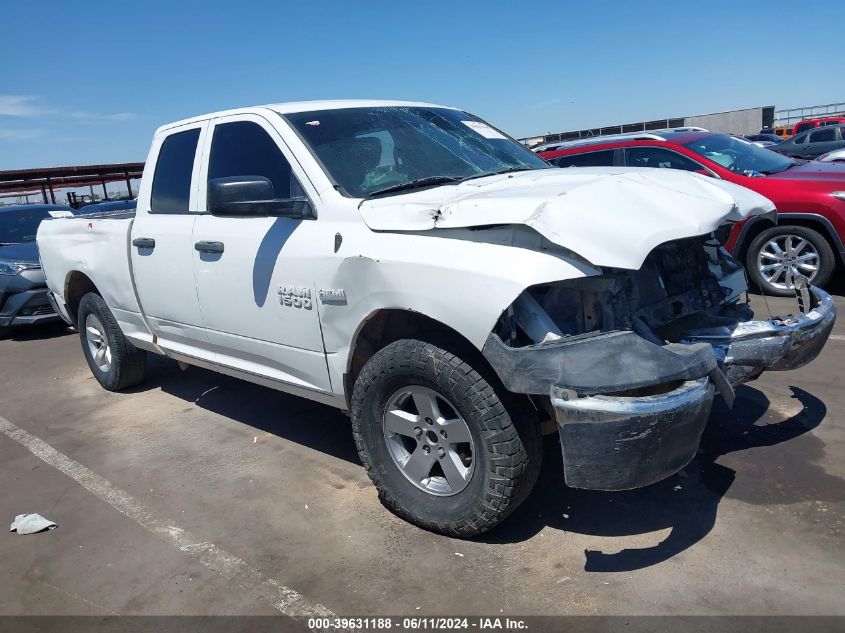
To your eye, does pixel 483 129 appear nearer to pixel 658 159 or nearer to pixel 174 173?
pixel 174 173

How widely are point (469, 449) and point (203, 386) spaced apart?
3530mm

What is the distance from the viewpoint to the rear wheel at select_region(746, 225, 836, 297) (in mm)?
6645

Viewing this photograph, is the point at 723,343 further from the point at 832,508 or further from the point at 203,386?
the point at 203,386

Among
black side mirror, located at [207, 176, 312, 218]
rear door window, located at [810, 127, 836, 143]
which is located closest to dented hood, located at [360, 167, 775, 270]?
black side mirror, located at [207, 176, 312, 218]

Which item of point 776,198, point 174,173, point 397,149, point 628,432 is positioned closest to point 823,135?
point 776,198

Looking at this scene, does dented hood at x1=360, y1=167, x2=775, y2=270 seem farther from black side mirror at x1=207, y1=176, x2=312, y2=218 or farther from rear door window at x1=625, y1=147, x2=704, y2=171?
rear door window at x1=625, y1=147, x2=704, y2=171

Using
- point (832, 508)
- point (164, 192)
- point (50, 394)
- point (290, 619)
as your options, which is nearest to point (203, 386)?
point (50, 394)

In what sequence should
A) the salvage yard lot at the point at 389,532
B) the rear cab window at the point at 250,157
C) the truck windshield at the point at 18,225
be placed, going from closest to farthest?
the salvage yard lot at the point at 389,532 → the rear cab window at the point at 250,157 → the truck windshield at the point at 18,225

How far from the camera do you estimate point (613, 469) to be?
2.53 meters

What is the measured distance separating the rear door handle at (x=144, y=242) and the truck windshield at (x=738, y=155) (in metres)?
5.84

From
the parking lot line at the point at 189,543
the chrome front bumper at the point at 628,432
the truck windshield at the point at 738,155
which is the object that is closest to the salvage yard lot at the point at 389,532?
the parking lot line at the point at 189,543

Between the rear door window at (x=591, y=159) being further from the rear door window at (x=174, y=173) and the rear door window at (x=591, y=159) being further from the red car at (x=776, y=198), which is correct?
the rear door window at (x=174, y=173)

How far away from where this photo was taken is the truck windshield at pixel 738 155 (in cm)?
737

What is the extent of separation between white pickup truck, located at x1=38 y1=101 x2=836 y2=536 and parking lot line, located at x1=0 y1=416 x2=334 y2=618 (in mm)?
660
